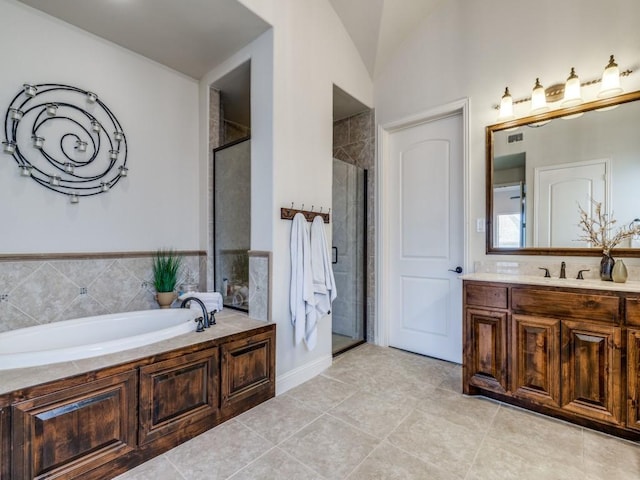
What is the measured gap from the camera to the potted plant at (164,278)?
2.66 metres

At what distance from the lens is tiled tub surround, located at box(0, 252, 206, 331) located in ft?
6.63

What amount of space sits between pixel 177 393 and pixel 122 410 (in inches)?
10.3

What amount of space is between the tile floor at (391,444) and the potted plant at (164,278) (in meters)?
1.27

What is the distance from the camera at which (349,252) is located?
3.29 m

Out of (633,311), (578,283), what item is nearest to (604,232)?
(578,283)

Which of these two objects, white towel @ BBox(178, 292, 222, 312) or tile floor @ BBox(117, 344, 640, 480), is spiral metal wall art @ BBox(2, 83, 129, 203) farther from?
tile floor @ BBox(117, 344, 640, 480)

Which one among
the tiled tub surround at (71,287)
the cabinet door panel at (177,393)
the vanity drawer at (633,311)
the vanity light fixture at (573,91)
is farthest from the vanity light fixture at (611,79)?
Answer: the tiled tub surround at (71,287)

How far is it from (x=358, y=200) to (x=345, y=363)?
1676 mm

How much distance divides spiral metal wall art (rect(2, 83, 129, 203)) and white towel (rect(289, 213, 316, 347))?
5.12ft

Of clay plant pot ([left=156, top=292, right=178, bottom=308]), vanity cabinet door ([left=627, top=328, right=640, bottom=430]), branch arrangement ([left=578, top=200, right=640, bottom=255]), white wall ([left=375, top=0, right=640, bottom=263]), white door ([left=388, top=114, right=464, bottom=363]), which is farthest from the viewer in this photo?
white door ([left=388, top=114, right=464, bottom=363])

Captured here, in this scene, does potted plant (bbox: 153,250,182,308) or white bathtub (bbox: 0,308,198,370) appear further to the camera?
potted plant (bbox: 153,250,182,308)

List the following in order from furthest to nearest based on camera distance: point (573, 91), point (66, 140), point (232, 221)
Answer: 1. point (232, 221)
2. point (66, 140)
3. point (573, 91)

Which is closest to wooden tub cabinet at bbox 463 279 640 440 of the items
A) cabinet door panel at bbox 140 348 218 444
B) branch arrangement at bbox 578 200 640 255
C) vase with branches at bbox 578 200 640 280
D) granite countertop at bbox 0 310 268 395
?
vase with branches at bbox 578 200 640 280

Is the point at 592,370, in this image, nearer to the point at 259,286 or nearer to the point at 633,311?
the point at 633,311
